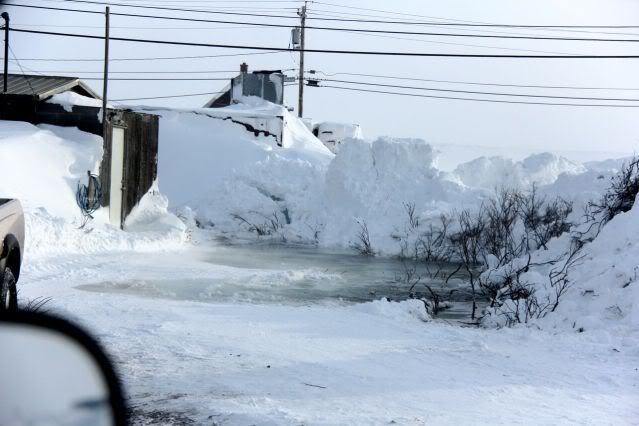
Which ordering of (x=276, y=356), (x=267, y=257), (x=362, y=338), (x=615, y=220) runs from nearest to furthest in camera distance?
(x=276, y=356) → (x=362, y=338) → (x=615, y=220) → (x=267, y=257)

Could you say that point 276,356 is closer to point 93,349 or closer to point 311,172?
point 93,349

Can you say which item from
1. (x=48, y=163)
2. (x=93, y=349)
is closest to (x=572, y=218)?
(x=48, y=163)

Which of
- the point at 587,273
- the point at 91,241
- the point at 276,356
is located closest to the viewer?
the point at 276,356

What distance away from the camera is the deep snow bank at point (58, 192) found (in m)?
15.7

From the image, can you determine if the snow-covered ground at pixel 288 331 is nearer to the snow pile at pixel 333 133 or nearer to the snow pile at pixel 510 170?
the snow pile at pixel 510 170

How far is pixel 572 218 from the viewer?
17781 millimetres

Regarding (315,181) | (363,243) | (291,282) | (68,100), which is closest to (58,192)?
(68,100)

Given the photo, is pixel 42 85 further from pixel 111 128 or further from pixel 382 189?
pixel 382 189

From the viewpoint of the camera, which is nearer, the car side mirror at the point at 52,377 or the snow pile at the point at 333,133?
the car side mirror at the point at 52,377

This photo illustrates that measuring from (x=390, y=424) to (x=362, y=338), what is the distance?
3387 millimetres

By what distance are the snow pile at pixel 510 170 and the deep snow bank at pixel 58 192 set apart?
12539mm

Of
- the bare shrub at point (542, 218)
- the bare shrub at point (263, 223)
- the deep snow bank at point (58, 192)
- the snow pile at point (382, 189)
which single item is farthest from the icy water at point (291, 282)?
the bare shrub at point (263, 223)

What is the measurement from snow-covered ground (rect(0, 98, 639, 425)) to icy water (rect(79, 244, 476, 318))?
9 cm

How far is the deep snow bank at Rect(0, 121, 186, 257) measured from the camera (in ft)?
51.5
